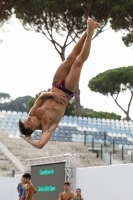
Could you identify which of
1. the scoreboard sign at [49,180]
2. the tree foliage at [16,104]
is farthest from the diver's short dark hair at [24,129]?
the tree foliage at [16,104]

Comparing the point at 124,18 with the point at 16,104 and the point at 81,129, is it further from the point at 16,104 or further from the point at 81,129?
the point at 16,104

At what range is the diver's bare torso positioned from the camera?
8125 mm

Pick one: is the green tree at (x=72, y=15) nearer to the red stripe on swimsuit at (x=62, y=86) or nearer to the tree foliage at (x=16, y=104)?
the red stripe on swimsuit at (x=62, y=86)

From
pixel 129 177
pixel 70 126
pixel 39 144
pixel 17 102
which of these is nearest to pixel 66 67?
pixel 39 144

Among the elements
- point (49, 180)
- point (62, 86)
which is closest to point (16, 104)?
point (49, 180)

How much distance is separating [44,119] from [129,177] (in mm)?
6147

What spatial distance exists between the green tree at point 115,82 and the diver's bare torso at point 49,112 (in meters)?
38.9

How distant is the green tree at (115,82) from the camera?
47.7m

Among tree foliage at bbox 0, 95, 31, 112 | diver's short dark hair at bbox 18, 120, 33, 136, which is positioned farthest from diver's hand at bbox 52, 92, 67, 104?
tree foliage at bbox 0, 95, 31, 112

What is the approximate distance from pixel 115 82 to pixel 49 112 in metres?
40.3

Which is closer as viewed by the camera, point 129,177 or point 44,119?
point 44,119

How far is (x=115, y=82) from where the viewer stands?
4816 centimetres

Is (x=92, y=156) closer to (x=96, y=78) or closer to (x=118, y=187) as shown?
(x=118, y=187)

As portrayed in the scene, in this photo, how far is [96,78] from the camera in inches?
1961
